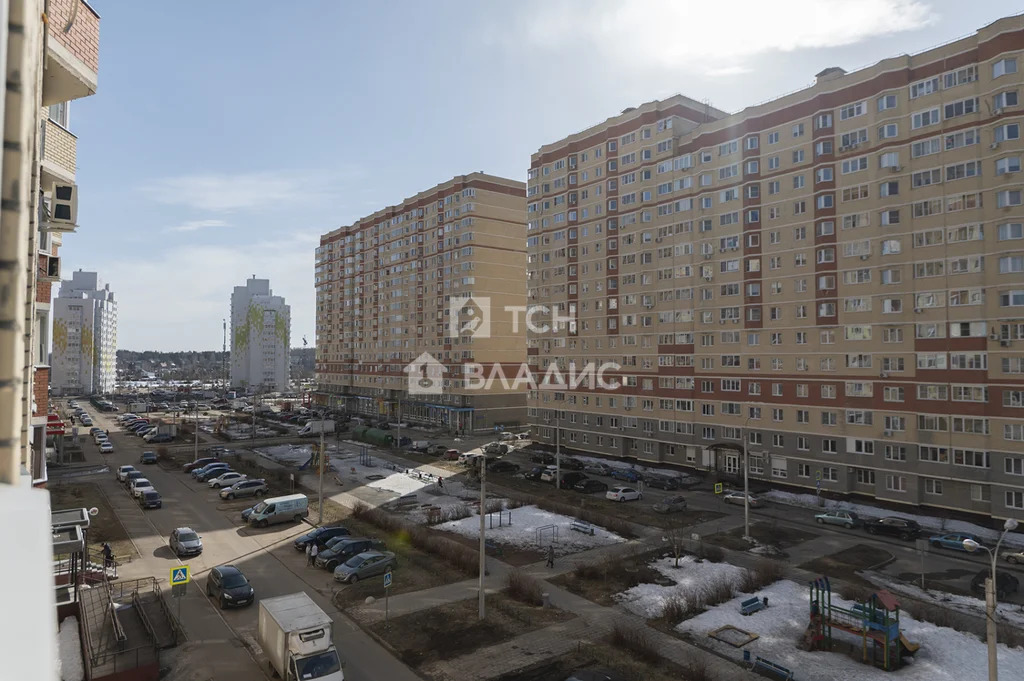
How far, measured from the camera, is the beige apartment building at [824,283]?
3922cm

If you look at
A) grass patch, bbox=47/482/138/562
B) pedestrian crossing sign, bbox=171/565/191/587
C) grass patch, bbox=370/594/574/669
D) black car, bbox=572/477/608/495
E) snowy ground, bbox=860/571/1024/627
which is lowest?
snowy ground, bbox=860/571/1024/627

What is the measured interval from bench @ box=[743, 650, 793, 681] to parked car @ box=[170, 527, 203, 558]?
88.4ft

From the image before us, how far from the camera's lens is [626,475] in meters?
54.1

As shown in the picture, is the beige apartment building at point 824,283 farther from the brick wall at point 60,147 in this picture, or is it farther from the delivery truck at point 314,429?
the brick wall at point 60,147

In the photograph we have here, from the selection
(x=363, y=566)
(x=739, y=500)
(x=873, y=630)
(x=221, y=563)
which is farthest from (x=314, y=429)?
(x=873, y=630)

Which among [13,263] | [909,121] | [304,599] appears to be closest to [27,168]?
[13,263]

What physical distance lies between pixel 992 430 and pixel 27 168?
162 ft

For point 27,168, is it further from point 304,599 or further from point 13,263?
point 304,599

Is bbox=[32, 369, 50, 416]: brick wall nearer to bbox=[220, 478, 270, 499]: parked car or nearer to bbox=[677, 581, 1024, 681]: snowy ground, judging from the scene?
bbox=[677, 581, 1024, 681]: snowy ground

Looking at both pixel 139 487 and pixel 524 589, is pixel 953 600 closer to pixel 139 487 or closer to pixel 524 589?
pixel 524 589

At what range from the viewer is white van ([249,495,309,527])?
36594 millimetres

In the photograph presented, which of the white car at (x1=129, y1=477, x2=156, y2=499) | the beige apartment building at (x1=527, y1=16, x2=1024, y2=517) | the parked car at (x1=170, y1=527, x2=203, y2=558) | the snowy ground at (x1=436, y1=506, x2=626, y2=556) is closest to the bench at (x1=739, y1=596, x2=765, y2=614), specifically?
the snowy ground at (x1=436, y1=506, x2=626, y2=556)

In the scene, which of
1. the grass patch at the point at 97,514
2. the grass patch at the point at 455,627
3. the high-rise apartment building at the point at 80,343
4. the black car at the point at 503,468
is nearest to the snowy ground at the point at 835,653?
the grass patch at the point at 455,627

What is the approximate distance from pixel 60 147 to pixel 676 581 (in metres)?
28.8
